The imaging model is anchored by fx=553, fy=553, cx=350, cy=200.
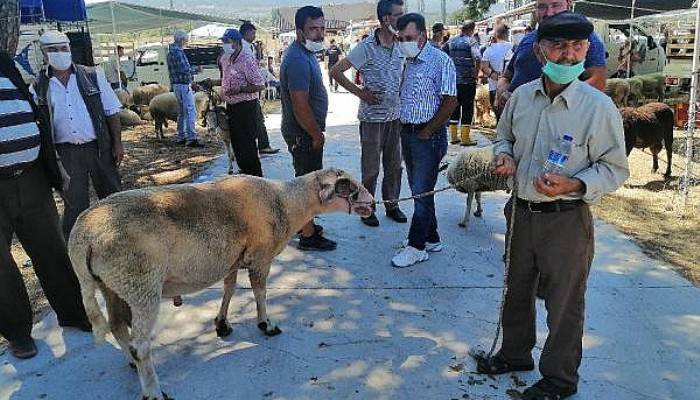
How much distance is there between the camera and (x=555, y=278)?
2.96m

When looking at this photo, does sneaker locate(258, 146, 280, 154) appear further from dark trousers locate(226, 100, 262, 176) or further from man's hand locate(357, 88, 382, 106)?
man's hand locate(357, 88, 382, 106)

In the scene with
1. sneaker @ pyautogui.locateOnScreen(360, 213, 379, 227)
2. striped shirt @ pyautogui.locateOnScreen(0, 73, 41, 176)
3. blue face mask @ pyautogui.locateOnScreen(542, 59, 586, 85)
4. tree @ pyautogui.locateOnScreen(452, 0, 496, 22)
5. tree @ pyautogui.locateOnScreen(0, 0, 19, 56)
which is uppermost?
tree @ pyautogui.locateOnScreen(452, 0, 496, 22)

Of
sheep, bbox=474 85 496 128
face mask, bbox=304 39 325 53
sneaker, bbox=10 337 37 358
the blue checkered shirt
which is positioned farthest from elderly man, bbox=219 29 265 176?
sheep, bbox=474 85 496 128

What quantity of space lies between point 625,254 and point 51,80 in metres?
5.28

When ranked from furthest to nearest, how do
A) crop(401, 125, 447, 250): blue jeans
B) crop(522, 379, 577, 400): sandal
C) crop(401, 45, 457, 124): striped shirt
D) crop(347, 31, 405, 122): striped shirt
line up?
crop(347, 31, 405, 122): striped shirt → crop(401, 125, 447, 250): blue jeans → crop(401, 45, 457, 124): striped shirt → crop(522, 379, 577, 400): sandal

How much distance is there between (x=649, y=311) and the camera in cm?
418

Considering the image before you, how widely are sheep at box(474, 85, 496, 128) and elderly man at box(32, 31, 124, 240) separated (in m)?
9.34

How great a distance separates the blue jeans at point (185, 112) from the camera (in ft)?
36.4

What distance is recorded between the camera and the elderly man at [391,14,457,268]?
469 centimetres

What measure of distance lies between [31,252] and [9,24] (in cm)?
328

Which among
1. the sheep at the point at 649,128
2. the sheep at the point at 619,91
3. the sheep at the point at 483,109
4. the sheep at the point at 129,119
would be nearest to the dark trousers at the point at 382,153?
the sheep at the point at 649,128

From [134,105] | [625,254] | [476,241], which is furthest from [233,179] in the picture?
[134,105]

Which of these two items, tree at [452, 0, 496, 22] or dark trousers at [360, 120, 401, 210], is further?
tree at [452, 0, 496, 22]

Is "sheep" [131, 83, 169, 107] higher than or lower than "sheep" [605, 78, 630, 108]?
higher
